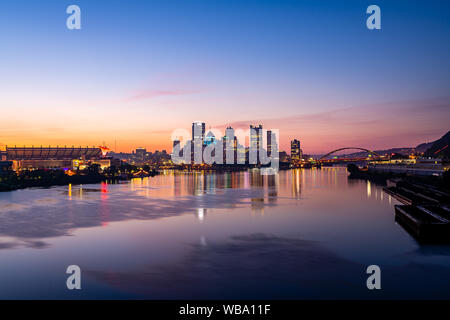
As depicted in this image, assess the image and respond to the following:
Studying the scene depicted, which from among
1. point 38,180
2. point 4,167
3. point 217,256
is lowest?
point 217,256

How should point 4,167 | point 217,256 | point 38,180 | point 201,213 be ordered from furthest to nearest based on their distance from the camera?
point 4,167
point 38,180
point 201,213
point 217,256

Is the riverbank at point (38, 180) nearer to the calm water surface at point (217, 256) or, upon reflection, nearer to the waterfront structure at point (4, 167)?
the waterfront structure at point (4, 167)

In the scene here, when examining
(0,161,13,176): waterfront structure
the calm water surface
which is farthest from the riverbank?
the calm water surface

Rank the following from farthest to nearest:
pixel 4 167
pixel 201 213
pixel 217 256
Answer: pixel 4 167 < pixel 201 213 < pixel 217 256

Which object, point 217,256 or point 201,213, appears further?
point 201,213

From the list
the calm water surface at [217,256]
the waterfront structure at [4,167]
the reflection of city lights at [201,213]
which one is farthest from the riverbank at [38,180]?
the reflection of city lights at [201,213]

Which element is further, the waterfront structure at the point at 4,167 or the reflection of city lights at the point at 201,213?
the waterfront structure at the point at 4,167

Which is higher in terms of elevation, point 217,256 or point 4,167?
point 4,167

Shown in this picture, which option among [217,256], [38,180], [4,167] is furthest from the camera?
[4,167]

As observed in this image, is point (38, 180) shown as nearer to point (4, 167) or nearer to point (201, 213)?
point (4, 167)

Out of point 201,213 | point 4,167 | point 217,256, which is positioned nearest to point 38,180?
point 4,167

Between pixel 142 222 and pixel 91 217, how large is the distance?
588 centimetres

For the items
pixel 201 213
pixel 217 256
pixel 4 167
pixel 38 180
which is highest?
pixel 4 167
